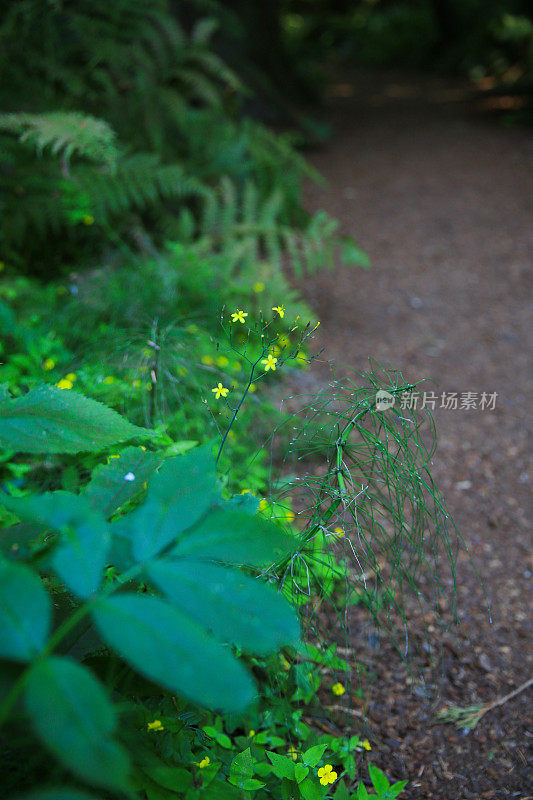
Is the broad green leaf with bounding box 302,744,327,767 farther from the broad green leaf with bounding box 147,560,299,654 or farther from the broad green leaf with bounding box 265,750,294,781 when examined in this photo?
the broad green leaf with bounding box 147,560,299,654

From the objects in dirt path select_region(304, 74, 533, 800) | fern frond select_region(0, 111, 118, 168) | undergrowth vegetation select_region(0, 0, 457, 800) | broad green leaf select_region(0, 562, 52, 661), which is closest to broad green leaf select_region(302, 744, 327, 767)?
undergrowth vegetation select_region(0, 0, 457, 800)

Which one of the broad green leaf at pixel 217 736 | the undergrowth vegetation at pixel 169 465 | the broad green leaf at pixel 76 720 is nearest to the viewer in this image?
the broad green leaf at pixel 76 720

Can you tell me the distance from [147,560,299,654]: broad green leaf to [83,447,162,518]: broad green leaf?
0.27 m

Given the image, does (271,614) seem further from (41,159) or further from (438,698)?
(41,159)

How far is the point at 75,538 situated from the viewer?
65 centimetres

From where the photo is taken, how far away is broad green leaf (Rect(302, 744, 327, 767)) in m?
1.14

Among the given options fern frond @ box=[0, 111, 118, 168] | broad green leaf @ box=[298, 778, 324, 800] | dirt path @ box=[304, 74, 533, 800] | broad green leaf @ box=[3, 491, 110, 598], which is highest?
fern frond @ box=[0, 111, 118, 168]

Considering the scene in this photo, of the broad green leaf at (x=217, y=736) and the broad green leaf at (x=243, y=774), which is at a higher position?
the broad green leaf at (x=243, y=774)

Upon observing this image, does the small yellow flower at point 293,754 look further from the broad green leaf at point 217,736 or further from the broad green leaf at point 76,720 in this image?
the broad green leaf at point 76,720

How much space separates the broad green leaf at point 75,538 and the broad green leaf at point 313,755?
2.39 ft

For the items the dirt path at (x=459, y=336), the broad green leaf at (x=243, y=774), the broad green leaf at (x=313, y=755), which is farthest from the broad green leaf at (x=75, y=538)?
the dirt path at (x=459, y=336)

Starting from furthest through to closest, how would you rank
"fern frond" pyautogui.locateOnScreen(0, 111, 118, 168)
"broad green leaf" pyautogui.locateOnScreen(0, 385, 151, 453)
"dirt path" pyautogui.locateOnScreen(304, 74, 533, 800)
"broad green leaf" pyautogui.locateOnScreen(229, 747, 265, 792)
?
"fern frond" pyautogui.locateOnScreen(0, 111, 118, 168) → "dirt path" pyautogui.locateOnScreen(304, 74, 533, 800) → "broad green leaf" pyautogui.locateOnScreen(229, 747, 265, 792) → "broad green leaf" pyautogui.locateOnScreen(0, 385, 151, 453)

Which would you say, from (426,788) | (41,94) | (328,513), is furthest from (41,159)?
(426,788)

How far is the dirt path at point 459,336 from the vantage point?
4.75 feet
